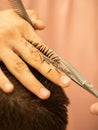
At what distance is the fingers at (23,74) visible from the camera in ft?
2.68

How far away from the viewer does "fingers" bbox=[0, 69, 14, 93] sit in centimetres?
81

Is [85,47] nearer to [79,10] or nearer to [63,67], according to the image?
[79,10]

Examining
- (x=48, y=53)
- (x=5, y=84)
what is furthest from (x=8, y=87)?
(x=48, y=53)

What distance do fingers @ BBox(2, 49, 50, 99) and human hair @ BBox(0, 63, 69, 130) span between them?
0.02 metres

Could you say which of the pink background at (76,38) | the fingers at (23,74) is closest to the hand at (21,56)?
the fingers at (23,74)

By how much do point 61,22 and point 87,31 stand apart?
92mm

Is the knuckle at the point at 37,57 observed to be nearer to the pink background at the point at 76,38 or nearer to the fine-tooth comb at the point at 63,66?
the fine-tooth comb at the point at 63,66

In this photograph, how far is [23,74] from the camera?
825 mm

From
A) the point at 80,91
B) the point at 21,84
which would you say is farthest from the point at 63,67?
the point at 80,91

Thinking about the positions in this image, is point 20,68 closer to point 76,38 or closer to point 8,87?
point 8,87

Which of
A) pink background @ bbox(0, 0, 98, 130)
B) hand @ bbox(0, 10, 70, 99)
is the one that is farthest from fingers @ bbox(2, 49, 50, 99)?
pink background @ bbox(0, 0, 98, 130)

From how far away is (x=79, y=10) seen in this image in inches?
48.6

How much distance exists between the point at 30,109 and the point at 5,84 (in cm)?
8

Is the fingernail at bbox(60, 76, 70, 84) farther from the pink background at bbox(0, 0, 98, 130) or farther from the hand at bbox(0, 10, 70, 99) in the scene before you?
the pink background at bbox(0, 0, 98, 130)
